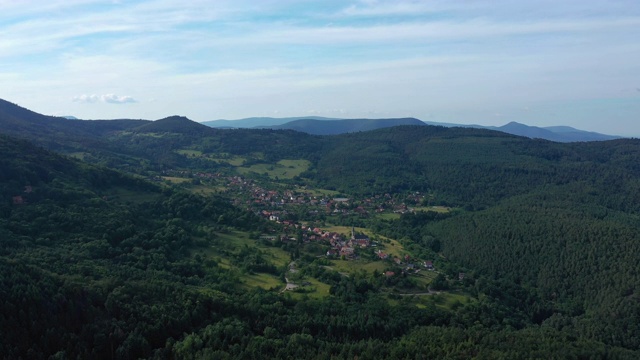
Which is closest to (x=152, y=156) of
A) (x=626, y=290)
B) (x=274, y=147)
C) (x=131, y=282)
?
(x=274, y=147)

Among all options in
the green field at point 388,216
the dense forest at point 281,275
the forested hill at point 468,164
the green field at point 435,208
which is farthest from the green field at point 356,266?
the forested hill at point 468,164

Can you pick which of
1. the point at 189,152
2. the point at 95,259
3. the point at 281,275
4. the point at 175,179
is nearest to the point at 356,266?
the point at 281,275

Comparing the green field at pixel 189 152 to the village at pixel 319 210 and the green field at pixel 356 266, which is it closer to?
the village at pixel 319 210

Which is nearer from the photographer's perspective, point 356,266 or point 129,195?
point 356,266

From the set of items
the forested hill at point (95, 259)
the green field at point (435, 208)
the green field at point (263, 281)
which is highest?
the forested hill at point (95, 259)

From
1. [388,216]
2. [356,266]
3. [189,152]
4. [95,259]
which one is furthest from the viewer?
[189,152]

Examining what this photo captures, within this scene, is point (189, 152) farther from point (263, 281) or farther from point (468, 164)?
point (263, 281)

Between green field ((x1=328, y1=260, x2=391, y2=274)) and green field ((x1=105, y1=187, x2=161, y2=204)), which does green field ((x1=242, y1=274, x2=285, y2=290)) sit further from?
green field ((x1=105, y1=187, x2=161, y2=204))

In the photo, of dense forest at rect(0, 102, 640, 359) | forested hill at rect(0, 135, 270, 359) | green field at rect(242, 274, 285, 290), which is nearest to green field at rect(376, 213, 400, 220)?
dense forest at rect(0, 102, 640, 359)
